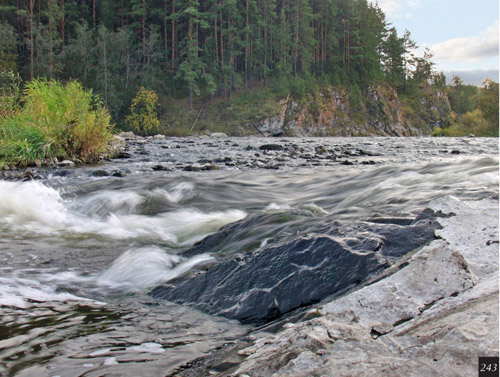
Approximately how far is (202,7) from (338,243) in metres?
60.9

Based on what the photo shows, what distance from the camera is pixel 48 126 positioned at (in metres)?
10.2

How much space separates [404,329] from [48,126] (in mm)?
10633

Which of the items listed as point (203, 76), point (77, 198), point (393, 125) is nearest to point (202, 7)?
point (203, 76)

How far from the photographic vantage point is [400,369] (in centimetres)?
116

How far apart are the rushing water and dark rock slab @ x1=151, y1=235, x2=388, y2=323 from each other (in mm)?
122

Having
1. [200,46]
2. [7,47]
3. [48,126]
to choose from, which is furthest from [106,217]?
[200,46]

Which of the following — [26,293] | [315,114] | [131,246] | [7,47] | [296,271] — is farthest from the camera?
[315,114]

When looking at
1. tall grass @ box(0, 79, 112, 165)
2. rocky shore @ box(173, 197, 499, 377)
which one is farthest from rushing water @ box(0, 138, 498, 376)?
tall grass @ box(0, 79, 112, 165)

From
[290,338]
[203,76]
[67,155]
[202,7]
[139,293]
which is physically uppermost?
[202,7]

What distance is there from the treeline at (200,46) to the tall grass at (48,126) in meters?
30.8

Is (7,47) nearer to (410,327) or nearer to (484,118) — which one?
(410,327)

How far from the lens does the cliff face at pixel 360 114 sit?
5216 cm

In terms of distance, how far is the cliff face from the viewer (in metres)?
52.2

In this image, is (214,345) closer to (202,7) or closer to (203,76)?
(203,76)
